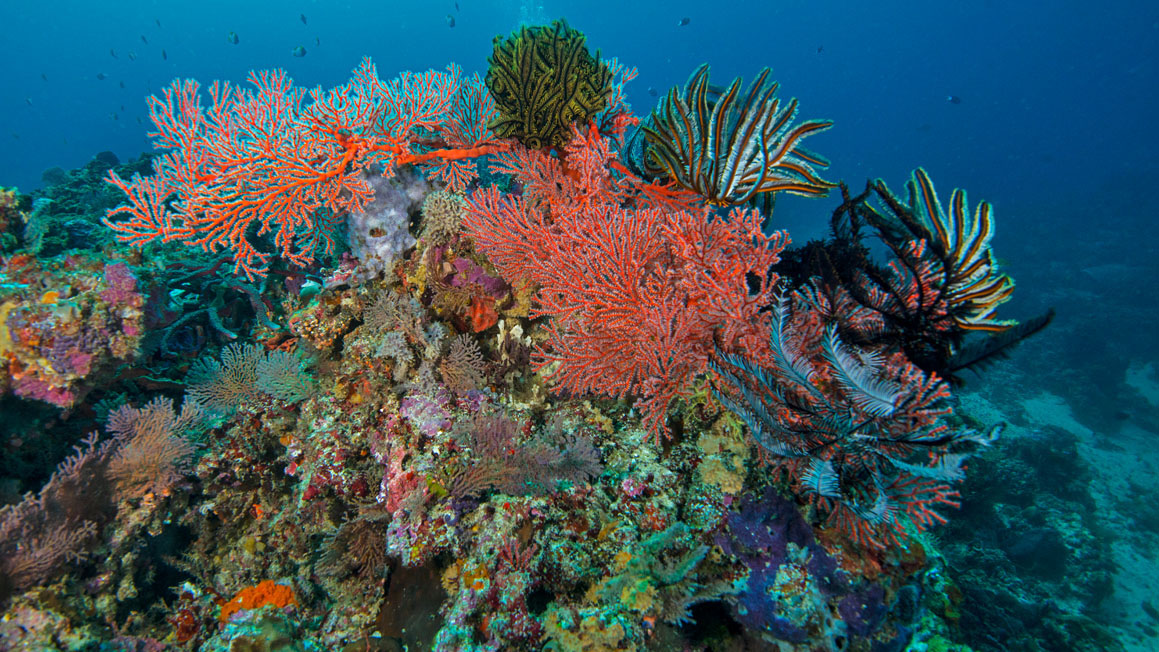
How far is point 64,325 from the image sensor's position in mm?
3943

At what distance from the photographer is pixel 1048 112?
291 feet

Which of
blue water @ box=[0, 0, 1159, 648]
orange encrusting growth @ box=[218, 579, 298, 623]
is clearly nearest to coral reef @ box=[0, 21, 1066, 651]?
orange encrusting growth @ box=[218, 579, 298, 623]

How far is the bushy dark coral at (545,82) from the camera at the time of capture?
3902 mm

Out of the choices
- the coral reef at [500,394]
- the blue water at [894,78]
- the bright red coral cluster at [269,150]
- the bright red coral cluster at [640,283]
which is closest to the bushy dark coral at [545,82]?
the coral reef at [500,394]

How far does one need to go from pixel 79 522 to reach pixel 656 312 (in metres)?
5.17

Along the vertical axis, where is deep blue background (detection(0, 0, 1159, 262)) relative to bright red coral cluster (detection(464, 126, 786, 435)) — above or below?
above

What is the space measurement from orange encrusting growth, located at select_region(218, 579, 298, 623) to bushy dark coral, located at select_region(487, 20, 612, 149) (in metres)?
4.52

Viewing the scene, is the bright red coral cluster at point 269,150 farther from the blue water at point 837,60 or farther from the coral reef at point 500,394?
the blue water at point 837,60

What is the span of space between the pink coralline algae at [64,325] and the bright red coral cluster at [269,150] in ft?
2.10

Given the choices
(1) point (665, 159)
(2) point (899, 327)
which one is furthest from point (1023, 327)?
(1) point (665, 159)

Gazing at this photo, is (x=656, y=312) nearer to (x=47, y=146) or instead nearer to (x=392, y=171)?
(x=392, y=171)

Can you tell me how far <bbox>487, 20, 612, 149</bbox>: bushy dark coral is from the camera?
3.90 metres

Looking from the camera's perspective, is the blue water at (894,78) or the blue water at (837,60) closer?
the blue water at (894,78)

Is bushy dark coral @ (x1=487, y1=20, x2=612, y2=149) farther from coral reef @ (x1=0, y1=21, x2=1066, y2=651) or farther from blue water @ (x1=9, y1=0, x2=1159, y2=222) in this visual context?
blue water @ (x1=9, y1=0, x2=1159, y2=222)
